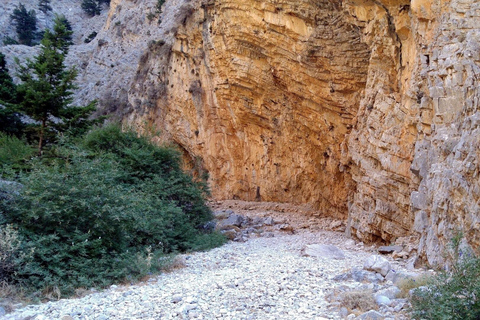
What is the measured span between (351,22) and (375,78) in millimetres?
2085

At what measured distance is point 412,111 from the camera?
890cm

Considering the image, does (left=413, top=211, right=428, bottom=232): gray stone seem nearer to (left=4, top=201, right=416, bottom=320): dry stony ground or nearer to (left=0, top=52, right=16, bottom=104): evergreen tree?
(left=4, top=201, right=416, bottom=320): dry stony ground

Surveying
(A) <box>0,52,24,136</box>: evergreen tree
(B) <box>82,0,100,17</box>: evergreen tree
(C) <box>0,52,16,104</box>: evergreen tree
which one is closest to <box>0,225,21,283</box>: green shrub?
(C) <box>0,52,16,104</box>: evergreen tree

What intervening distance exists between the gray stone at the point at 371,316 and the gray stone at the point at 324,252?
3.80 metres

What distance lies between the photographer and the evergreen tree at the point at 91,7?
53.2 meters

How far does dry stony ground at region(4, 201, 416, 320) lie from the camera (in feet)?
15.9

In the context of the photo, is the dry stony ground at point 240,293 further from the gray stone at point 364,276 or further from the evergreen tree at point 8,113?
the evergreen tree at point 8,113

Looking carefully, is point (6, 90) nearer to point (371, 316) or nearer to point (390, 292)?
point (390, 292)

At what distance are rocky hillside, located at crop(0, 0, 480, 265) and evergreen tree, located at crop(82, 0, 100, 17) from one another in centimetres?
3325

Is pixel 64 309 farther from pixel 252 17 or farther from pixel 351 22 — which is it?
pixel 252 17

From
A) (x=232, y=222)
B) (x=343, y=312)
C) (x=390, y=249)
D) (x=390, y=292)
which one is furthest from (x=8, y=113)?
(x=390, y=292)

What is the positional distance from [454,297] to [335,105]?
413 inches

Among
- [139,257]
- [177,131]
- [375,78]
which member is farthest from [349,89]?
[177,131]

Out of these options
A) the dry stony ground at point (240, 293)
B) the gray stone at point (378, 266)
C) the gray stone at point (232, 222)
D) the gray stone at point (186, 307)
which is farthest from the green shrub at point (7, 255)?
the gray stone at point (232, 222)
